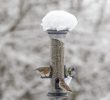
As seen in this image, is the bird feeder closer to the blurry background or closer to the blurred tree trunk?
the blurry background

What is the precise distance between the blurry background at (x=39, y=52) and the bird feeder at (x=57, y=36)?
625 centimetres

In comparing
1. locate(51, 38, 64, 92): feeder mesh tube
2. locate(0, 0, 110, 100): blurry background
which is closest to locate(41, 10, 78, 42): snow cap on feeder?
locate(51, 38, 64, 92): feeder mesh tube

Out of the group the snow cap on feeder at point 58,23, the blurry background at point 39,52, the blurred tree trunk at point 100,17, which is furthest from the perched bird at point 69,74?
the blurred tree trunk at point 100,17

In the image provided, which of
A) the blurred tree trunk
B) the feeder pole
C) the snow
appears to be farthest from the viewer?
the blurred tree trunk

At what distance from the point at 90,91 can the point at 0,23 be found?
2305mm

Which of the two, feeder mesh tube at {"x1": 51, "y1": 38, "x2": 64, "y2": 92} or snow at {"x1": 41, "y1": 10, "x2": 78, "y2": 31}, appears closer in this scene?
snow at {"x1": 41, "y1": 10, "x2": 78, "y2": 31}

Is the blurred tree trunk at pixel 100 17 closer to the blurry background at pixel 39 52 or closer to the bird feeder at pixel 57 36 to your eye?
the blurry background at pixel 39 52

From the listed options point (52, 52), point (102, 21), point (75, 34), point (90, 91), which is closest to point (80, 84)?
point (90, 91)

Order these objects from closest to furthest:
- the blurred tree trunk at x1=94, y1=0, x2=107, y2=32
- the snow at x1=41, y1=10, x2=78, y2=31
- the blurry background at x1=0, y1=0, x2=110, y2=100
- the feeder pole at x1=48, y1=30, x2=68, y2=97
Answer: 1. the snow at x1=41, y1=10, x2=78, y2=31
2. the feeder pole at x1=48, y1=30, x2=68, y2=97
3. the blurry background at x1=0, y1=0, x2=110, y2=100
4. the blurred tree trunk at x1=94, y1=0, x2=107, y2=32

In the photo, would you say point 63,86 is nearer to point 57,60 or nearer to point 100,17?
point 57,60

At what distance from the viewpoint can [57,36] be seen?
4531 mm

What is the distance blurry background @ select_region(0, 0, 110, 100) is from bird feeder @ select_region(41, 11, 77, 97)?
6254 millimetres

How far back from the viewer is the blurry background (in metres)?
11.1

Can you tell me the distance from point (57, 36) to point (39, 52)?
685 cm
